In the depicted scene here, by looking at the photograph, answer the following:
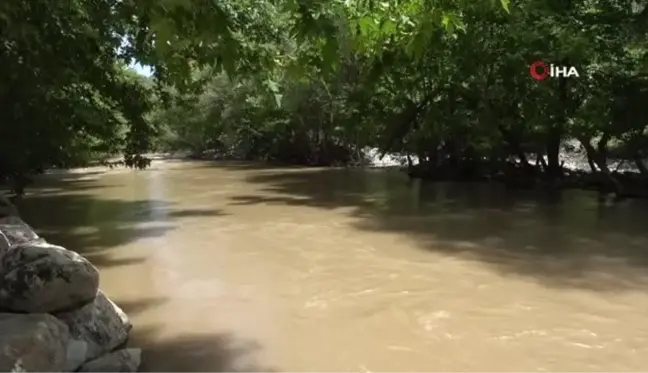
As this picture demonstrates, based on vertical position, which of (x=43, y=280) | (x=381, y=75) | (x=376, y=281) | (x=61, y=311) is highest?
(x=381, y=75)

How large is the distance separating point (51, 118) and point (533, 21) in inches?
419

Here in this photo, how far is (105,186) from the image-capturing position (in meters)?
25.1

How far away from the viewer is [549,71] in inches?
628

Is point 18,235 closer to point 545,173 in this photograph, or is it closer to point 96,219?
point 96,219

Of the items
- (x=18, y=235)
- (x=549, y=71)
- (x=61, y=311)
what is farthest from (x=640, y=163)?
(x=61, y=311)

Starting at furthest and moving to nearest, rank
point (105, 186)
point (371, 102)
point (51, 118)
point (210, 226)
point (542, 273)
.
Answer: point (105, 186) → point (371, 102) → point (210, 226) → point (51, 118) → point (542, 273)

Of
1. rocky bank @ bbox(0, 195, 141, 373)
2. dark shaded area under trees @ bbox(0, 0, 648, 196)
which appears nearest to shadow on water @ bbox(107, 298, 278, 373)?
rocky bank @ bbox(0, 195, 141, 373)

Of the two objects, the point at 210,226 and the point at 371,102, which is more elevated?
the point at 371,102

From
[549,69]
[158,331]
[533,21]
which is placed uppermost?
[533,21]

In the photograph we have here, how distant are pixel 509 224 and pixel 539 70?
4.85 metres

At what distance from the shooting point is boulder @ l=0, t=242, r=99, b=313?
5.12 metres

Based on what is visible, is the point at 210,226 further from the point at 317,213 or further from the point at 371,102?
the point at 371,102

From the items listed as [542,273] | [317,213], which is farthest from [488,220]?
[542,273]

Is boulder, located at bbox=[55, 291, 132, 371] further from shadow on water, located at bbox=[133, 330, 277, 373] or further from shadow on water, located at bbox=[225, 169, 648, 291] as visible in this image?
shadow on water, located at bbox=[225, 169, 648, 291]
